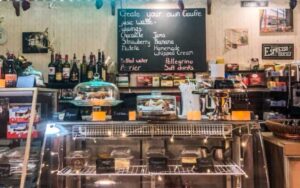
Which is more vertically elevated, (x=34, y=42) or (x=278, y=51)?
(x=34, y=42)

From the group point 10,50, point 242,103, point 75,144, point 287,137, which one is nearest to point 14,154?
point 75,144

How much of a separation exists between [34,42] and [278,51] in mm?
3128

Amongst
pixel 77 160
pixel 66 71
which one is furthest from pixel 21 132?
pixel 66 71

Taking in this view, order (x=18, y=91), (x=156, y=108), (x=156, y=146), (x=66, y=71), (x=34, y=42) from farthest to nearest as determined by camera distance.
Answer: (x=34, y=42) → (x=66, y=71) → (x=18, y=91) → (x=156, y=146) → (x=156, y=108)

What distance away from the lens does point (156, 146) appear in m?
2.57

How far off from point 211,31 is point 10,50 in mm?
2611

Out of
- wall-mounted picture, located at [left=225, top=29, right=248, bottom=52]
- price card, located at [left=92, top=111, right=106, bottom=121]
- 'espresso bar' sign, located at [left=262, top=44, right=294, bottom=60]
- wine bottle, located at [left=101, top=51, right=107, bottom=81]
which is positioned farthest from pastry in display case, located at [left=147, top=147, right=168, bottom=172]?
'espresso bar' sign, located at [left=262, top=44, right=294, bottom=60]

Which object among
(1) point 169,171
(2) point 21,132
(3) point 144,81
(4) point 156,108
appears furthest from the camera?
(3) point 144,81

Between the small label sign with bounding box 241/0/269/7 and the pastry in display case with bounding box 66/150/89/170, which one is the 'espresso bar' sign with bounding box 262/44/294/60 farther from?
the pastry in display case with bounding box 66/150/89/170

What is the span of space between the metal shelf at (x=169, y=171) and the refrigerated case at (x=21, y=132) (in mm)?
411

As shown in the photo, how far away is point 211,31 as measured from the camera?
474cm

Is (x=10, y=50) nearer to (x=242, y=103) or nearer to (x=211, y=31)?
(x=211, y=31)

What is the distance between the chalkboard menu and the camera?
468 cm

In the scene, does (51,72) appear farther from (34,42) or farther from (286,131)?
(286,131)
